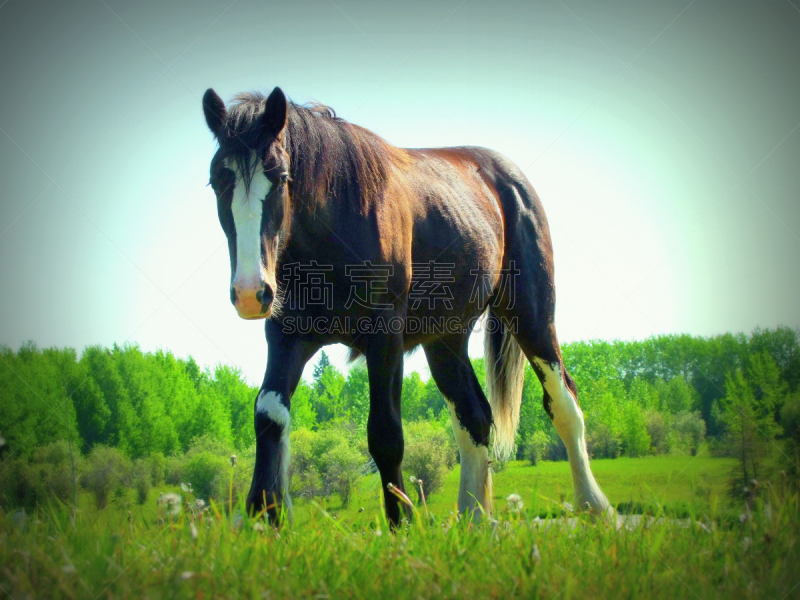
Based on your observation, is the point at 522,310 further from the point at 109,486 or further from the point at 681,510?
the point at 109,486

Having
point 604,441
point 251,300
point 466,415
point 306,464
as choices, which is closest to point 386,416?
point 251,300

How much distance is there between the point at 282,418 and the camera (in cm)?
338

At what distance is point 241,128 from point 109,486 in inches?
889

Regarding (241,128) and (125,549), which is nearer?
(125,549)

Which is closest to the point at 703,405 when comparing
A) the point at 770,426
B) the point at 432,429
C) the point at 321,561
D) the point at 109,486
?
the point at 770,426

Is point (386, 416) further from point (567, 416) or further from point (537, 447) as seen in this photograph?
point (537, 447)

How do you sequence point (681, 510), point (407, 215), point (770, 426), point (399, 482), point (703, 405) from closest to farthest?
1. point (681, 510)
2. point (399, 482)
3. point (407, 215)
4. point (770, 426)
5. point (703, 405)

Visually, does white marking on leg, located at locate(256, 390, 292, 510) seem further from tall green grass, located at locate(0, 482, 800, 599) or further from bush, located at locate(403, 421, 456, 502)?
bush, located at locate(403, 421, 456, 502)

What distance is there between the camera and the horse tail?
234 inches

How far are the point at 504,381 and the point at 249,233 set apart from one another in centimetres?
373

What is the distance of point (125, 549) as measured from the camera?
2189 mm

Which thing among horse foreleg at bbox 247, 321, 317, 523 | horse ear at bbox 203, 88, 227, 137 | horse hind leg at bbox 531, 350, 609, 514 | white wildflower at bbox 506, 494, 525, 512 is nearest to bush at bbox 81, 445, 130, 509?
horse hind leg at bbox 531, 350, 609, 514

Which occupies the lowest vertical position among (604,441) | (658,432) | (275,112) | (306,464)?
(306,464)

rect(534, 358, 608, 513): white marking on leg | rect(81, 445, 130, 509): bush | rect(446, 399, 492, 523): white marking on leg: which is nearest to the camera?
rect(446, 399, 492, 523): white marking on leg
